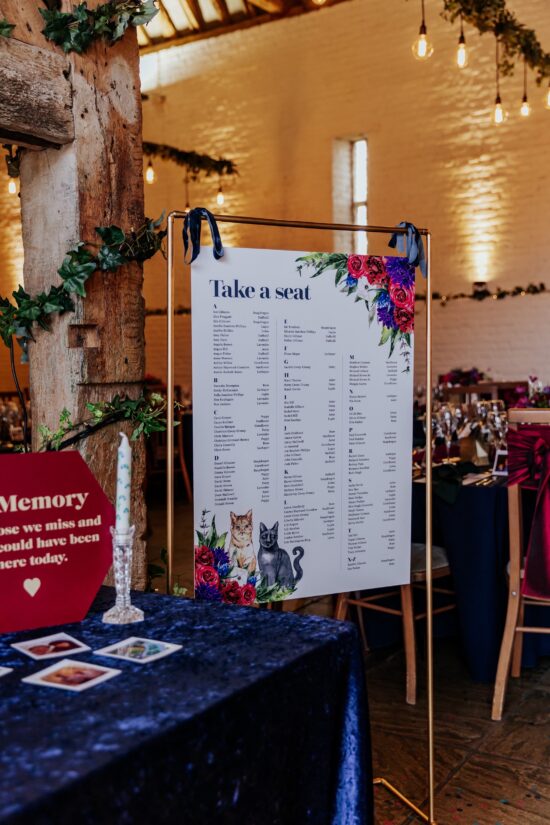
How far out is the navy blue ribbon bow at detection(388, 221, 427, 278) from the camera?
2.35m

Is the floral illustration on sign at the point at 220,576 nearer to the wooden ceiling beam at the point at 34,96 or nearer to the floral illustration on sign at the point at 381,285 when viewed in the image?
the floral illustration on sign at the point at 381,285

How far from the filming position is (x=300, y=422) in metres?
2.28

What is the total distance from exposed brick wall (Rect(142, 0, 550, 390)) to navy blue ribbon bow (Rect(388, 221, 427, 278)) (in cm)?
680

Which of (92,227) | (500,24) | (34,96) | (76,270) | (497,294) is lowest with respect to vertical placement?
(76,270)

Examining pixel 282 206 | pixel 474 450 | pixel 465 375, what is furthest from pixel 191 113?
pixel 474 450

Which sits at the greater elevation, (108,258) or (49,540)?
(108,258)

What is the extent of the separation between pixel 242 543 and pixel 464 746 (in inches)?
46.5

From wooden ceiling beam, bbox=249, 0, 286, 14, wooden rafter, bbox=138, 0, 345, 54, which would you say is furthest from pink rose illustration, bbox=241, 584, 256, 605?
wooden ceiling beam, bbox=249, 0, 286, 14

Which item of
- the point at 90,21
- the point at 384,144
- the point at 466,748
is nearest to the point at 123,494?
the point at 90,21

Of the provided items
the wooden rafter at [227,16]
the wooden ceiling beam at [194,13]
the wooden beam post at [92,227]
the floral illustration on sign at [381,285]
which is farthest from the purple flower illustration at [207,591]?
the wooden ceiling beam at [194,13]

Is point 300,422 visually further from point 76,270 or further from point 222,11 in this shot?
point 222,11

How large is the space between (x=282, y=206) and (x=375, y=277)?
8.66m

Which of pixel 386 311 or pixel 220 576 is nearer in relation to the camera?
pixel 220 576

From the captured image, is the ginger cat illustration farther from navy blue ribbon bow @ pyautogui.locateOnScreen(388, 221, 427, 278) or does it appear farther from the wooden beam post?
navy blue ribbon bow @ pyautogui.locateOnScreen(388, 221, 427, 278)
